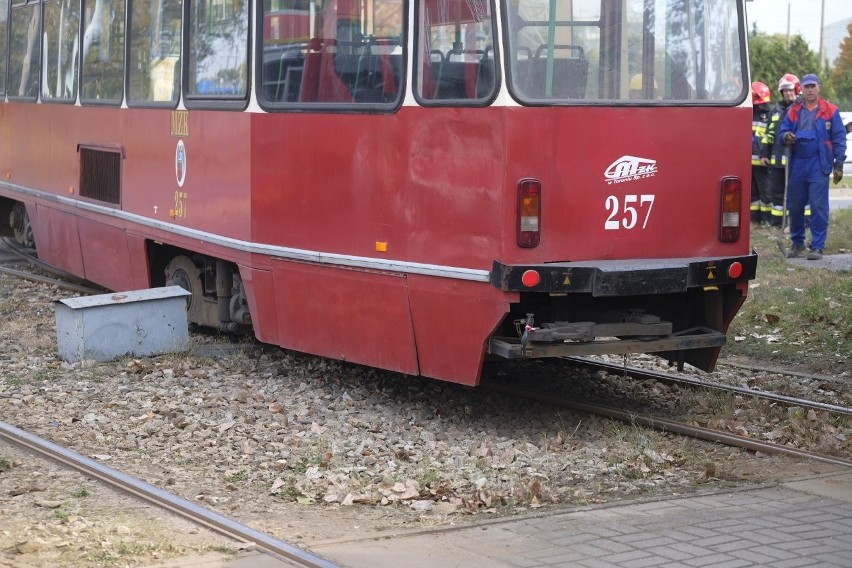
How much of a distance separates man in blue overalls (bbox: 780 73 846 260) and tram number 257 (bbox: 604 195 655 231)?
8.12 metres

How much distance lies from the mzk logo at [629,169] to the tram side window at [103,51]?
5.32 metres

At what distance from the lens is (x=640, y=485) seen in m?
6.74

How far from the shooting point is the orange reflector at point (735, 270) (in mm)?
7992

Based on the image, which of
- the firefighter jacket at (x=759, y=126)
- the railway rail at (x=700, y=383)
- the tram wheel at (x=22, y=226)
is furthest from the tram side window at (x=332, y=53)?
the firefighter jacket at (x=759, y=126)

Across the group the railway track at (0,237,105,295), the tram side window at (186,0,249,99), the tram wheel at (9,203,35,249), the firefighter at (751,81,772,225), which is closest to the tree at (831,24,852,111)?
the firefighter at (751,81,772,225)

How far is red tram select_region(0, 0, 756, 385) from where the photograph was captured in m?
7.48

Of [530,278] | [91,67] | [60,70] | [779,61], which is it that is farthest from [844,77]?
[530,278]

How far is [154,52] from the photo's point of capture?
1076 centimetres

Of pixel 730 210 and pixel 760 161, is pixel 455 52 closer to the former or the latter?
pixel 730 210

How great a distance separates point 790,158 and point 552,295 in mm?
8645

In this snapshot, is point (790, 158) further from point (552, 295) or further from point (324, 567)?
point (324, 567)

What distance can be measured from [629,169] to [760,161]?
1124cm

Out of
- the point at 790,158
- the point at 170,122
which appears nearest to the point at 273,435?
the point at 170,122

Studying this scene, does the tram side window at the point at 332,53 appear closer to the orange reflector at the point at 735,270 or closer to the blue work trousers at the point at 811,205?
the orange reflector at the point at 735,270
